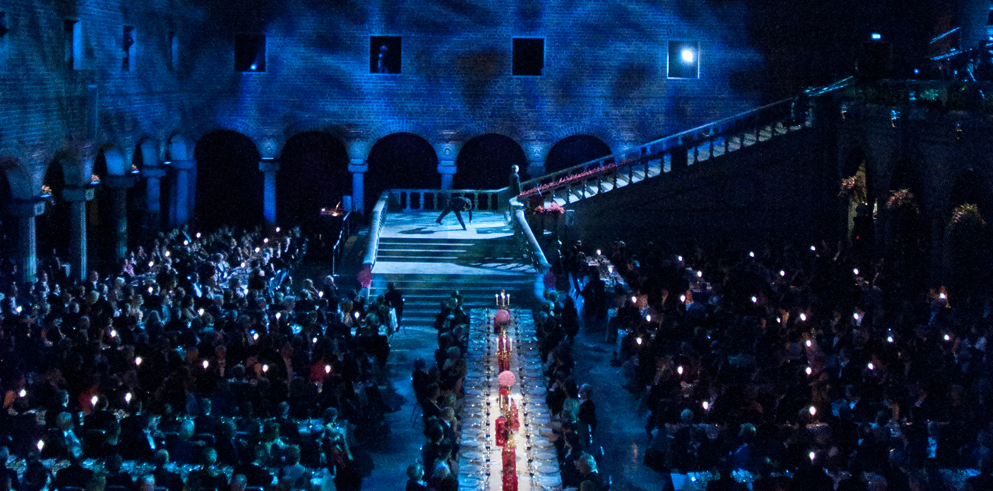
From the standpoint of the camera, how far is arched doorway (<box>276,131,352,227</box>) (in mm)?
32938

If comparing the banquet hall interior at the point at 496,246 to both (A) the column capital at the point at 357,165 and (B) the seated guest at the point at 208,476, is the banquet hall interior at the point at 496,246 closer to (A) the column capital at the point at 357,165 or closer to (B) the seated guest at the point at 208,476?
(B) the seated guest at the point at 208,476

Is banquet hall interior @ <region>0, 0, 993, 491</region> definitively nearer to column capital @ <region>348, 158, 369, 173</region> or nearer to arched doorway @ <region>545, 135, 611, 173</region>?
arched doorway @ <region>545, 135, 611, 173</region>

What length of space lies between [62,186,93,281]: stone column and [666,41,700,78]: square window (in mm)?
15834

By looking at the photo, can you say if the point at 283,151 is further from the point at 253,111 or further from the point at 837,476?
the point at 837,476

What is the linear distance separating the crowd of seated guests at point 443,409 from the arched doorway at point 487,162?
51.1 feet

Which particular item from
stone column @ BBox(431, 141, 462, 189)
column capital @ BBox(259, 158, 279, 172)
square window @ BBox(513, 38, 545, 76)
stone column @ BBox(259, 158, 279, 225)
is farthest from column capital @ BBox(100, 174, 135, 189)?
square window @ BBox(513, 38, 545, 76)

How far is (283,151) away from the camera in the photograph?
32.9 metres

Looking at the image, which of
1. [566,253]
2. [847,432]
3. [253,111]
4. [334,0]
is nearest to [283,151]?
[253,111]

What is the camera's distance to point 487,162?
33094 mm

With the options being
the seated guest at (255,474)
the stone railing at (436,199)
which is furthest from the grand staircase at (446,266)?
the seated guest at (255,474)

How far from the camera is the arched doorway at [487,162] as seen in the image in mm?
32875

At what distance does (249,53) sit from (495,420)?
2125 centimetres

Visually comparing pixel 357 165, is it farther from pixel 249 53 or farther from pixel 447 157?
pixel 249 53

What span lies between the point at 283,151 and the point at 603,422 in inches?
761
